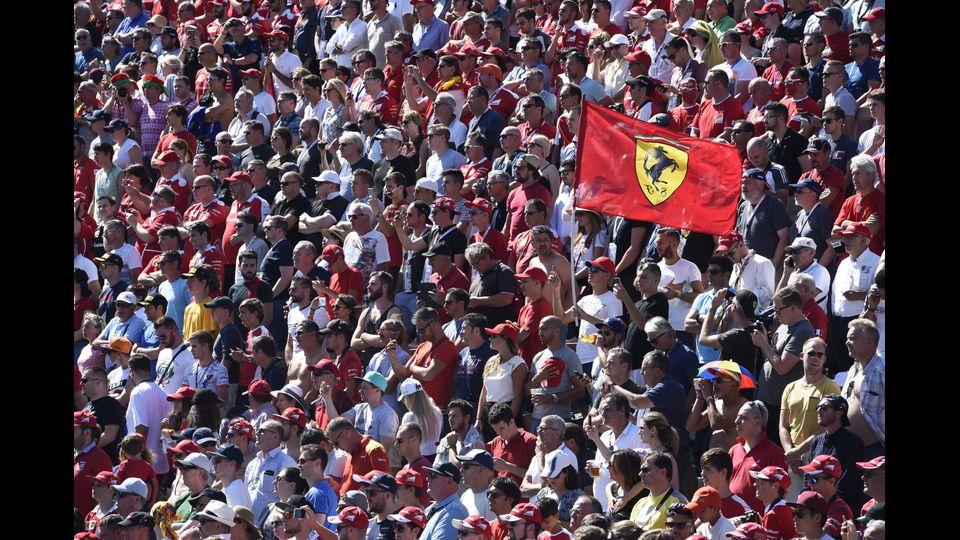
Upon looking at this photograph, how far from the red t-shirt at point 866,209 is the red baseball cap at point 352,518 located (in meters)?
4.13

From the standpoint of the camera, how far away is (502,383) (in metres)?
12.7

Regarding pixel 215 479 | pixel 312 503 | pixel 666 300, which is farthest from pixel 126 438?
pixel 666 300

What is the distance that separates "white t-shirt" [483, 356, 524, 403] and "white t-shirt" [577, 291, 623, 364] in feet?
1.82

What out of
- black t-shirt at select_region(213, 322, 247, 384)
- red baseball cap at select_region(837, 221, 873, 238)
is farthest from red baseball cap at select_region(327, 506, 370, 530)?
red baseball cap at select_region(837, 221, 873, 238)

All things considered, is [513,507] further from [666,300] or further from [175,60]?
[175,60]

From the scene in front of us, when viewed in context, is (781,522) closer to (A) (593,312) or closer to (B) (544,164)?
(A) (593,312)

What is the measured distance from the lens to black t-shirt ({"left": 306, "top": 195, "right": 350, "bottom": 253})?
1573 cm

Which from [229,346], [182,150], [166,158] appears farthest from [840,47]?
[182,150]

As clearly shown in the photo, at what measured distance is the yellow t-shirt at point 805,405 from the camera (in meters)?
11.1

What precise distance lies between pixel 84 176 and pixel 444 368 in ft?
22.2

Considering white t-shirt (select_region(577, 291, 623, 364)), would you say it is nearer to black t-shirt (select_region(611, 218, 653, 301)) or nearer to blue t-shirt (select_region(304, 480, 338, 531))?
black t-shirt (select_region(611, 218, 653, 301))

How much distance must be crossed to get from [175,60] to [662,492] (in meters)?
A: 11.2

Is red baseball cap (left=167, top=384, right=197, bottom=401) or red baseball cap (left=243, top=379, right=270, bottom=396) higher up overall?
red baseball cap (left=243, top=379, right=270, bottom=396)

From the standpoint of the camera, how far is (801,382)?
11.2 metres
